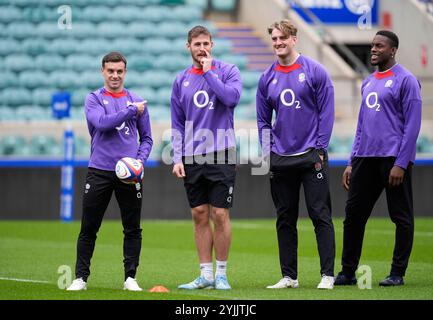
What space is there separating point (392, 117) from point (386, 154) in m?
0.34

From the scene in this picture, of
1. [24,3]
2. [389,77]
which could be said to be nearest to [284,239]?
[389,77]

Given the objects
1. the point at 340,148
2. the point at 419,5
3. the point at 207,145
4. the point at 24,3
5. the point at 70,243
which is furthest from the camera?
the point at 419,5

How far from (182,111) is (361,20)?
57.6 feet

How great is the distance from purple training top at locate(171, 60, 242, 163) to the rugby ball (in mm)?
513

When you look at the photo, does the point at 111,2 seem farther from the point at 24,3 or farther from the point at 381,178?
the point at 381,178

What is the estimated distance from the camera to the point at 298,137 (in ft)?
33.1

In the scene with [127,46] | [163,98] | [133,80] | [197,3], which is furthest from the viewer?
[197,3]

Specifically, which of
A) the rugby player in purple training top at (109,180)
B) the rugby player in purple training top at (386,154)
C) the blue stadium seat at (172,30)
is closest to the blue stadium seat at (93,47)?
the blue stadium seat at (172,30)

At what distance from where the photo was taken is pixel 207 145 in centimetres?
998

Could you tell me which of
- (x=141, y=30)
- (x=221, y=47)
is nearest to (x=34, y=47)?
(x=141, y=30)

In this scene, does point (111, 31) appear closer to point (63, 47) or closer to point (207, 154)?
point (63, 47)

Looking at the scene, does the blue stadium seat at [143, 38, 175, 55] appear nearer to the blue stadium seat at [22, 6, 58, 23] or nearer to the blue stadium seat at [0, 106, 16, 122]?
the blue stadium seat at [22, 6, 58, 23]

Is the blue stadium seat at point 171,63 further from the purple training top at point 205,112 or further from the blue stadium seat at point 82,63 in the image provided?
the purple training top at point 205,112

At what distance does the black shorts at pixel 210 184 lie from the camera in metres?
9.94
